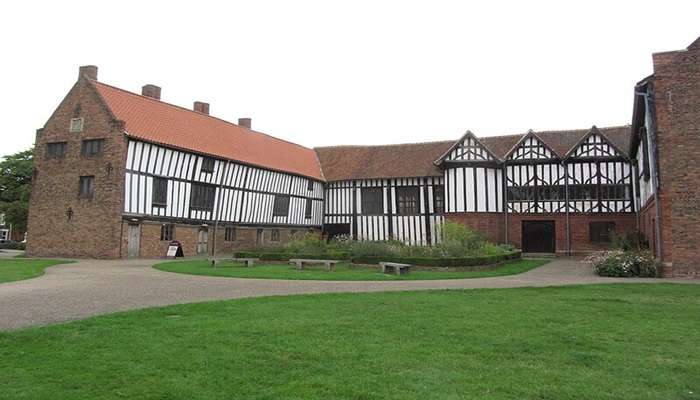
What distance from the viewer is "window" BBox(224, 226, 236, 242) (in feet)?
90.3

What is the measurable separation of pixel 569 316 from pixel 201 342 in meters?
5.31

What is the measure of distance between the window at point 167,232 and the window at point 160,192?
3.76 feet

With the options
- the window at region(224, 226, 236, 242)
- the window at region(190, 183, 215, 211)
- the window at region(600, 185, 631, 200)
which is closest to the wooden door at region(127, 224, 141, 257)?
the window at region(190, 183, 215, 211)

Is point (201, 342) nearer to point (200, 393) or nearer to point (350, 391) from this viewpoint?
point (200, 393)

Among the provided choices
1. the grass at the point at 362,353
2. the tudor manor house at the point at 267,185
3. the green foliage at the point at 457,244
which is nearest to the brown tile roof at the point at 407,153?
the tudor manor house at the point at 267,185

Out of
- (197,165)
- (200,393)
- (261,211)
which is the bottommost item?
(200,393)

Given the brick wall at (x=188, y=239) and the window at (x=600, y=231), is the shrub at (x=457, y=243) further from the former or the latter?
the window at (x=600, y=231)

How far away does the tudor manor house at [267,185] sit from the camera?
22.6 m

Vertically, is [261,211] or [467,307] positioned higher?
[261,211]

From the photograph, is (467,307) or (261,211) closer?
(467,307)

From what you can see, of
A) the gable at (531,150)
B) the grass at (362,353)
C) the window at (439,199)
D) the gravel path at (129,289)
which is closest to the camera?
the grass at (362,353)

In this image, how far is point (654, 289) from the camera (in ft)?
36.4

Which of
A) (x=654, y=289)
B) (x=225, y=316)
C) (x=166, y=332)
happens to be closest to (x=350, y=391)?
(x=166, y=332)

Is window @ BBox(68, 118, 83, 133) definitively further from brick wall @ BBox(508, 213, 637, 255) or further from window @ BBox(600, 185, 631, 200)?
window @ BBox(600, 185, 631, 200)
